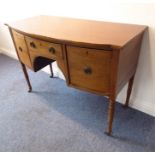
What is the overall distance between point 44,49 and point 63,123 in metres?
0.69

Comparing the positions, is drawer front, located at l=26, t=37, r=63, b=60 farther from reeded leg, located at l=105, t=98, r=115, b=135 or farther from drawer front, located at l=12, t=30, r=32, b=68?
reeded leg, located at l=105, t=98, r=115, b=135

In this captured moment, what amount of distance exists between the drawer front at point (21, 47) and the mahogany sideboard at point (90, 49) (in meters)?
0.02

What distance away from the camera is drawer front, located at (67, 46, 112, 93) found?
1.03 meters

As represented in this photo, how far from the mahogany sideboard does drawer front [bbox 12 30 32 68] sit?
2cm

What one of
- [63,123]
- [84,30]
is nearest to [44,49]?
[84,30]

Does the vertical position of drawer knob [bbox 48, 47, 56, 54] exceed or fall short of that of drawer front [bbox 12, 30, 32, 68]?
it exceeds it

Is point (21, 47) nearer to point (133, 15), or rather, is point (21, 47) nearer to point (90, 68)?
point (90, 68)

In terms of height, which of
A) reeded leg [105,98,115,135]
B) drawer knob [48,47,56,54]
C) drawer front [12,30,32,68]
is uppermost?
drawer knob [48,47,56,54]

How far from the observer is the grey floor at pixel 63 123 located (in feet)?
4.40

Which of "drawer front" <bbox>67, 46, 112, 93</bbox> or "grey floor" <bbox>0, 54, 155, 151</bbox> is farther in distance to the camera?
"grey floor" <bbox>0, 54, 155, 151</bbox>

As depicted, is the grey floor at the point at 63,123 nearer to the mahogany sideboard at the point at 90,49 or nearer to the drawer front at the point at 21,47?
the mahogany sideboard at the point at 90,49

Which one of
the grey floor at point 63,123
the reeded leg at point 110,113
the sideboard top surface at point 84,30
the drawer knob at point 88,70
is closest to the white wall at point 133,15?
the sideboard top surface at point 84,30

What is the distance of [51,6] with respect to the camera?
5.78 ft

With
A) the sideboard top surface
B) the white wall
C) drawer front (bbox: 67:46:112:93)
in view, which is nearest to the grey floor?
the white wall
